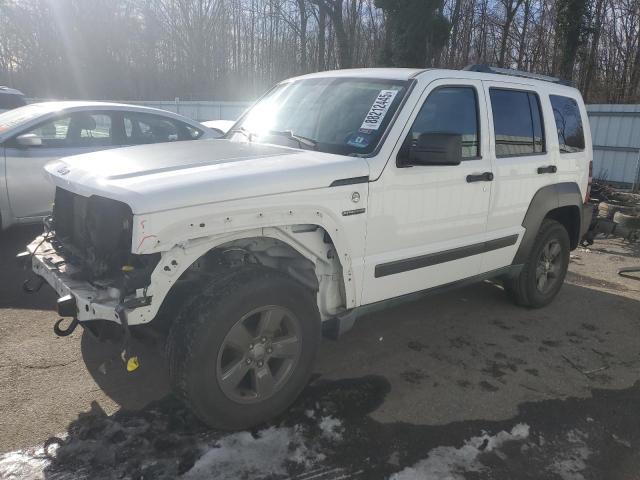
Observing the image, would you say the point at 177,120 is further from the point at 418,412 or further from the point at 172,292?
the point at 418,412

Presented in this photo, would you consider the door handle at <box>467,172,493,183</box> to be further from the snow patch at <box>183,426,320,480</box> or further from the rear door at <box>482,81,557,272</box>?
the snow patch at <box>183,426,320,480</box>

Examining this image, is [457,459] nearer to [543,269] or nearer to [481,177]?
[481,177]

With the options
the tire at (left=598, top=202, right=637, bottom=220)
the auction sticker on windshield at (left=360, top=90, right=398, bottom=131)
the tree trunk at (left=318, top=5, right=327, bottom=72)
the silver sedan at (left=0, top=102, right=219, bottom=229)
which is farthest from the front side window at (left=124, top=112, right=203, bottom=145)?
the tree trunk at (left=318, top=5, right=327, bottom=72)

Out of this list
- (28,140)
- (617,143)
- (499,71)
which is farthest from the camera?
(617,143)

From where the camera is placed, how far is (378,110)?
3576 mm

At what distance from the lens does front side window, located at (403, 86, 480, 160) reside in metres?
3.69

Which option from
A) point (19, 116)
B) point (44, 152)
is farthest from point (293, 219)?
point (19, 116)

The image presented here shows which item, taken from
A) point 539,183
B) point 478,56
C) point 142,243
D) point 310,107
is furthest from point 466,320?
point 478,56

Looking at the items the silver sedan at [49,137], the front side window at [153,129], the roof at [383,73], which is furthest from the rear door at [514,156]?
the silver sedan at [49,137]

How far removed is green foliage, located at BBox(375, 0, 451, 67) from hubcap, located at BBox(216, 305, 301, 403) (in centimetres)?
1406

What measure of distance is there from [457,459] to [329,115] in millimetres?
2371

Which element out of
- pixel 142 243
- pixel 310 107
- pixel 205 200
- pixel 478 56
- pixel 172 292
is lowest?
pixel 172 292

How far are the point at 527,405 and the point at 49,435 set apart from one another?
114 inches

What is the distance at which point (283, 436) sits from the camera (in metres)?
3.00
